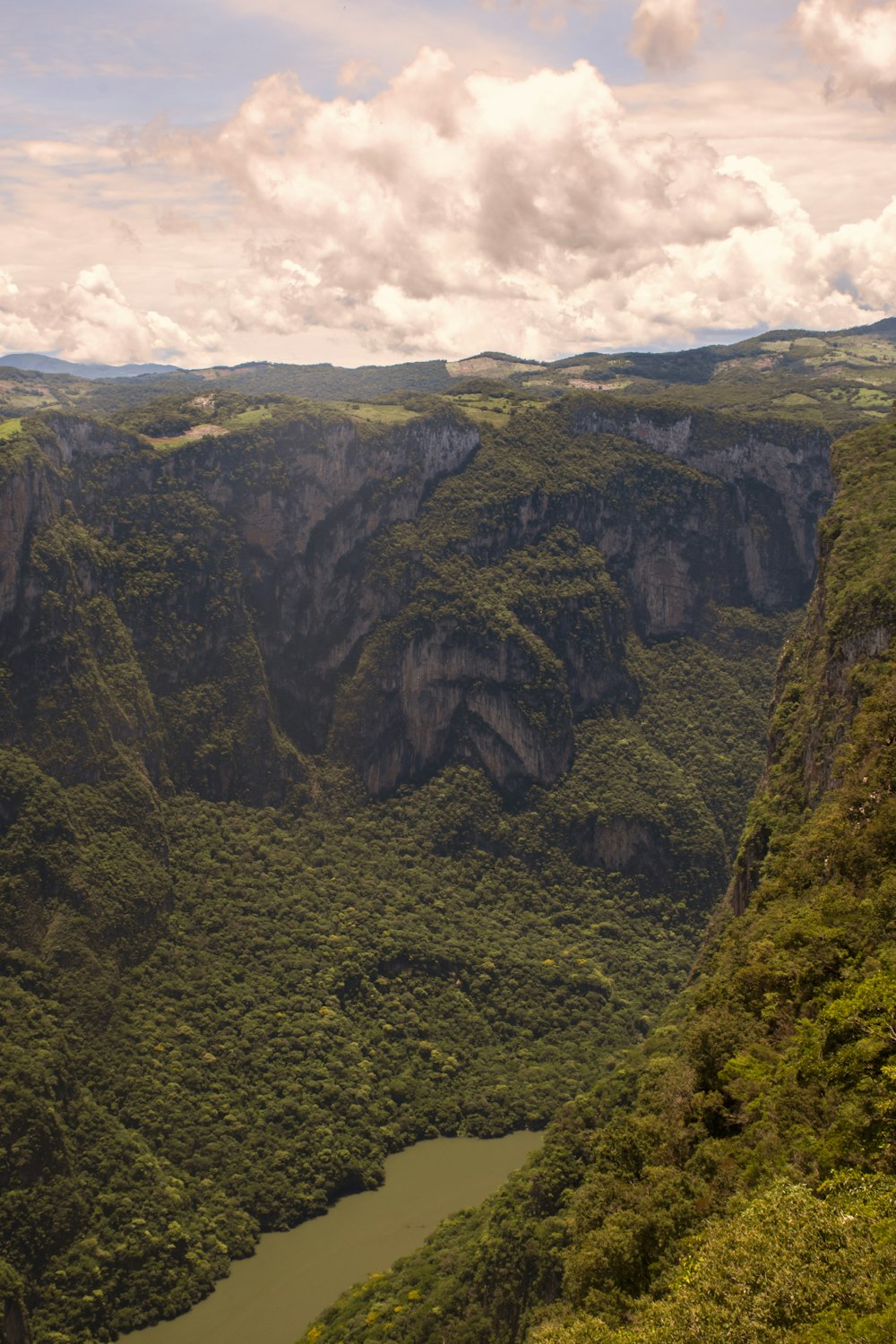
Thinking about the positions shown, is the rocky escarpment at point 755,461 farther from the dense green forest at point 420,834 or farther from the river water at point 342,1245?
the river water at point 342,1245

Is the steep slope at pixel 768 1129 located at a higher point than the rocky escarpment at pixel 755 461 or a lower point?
lower

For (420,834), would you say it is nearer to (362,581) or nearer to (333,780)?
(333,780)

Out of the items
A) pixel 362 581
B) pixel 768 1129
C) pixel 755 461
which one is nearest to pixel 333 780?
pixel 362 581

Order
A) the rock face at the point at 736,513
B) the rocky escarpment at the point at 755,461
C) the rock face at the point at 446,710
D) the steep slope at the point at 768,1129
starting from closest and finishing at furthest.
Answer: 1. the steep slope at the point at 768,1129
2. the rock face at the point at 446,710
3. the rock face at the point at 736,513
4. the rocky escarpment at the point at 755,461

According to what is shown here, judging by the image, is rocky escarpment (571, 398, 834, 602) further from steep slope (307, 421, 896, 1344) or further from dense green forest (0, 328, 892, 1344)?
steep slope (307, 421, 896, 1344)

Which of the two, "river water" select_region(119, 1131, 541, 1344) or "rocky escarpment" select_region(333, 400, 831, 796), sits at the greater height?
"rocky escarpment" select_region(333, 400, 831, 796)

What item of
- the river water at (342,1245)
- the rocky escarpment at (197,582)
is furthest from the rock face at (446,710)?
the river water at (342,1245)

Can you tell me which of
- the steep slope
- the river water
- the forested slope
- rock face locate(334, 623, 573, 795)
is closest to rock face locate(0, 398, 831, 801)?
rock face locate(334, 623, 573, 795)
